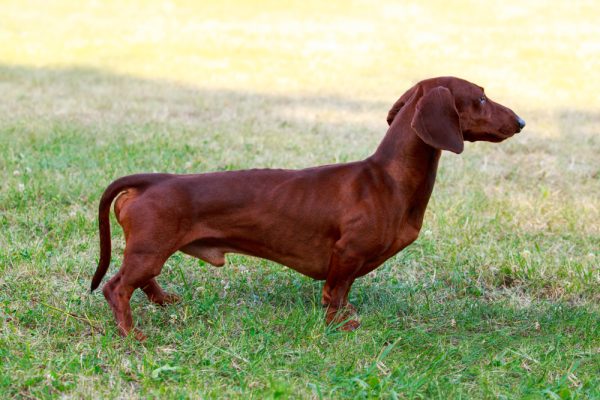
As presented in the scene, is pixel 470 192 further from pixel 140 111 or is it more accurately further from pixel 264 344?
pixel 140 111

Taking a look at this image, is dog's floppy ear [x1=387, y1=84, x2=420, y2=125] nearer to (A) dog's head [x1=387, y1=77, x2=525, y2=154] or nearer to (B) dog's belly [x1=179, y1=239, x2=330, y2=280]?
(A) dog's head [x1=387, y1=77, x2=525, y2=154]

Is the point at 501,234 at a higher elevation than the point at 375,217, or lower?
lower

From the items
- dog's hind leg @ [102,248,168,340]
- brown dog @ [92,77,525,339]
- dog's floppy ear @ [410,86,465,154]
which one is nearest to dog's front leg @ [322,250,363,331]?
brown dog @ [92,77,525,339]

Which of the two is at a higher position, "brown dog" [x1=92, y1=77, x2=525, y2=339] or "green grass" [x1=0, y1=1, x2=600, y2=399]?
"brown dog" [x1=92, y1=77, x2=525, y2=339]

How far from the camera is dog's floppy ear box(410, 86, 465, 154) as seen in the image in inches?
148

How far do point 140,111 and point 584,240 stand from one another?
520 centimetres

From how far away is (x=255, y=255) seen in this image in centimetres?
410

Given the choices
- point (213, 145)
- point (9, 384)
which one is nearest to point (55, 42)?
point (213, 145)

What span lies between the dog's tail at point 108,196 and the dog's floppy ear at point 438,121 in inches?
45.8

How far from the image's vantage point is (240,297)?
4477mm

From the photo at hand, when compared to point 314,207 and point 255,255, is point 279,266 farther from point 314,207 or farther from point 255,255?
point 314,207

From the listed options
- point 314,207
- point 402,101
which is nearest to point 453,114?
point 402,101

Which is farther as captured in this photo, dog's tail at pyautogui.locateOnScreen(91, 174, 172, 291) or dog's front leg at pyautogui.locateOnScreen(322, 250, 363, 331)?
dog's front leg at pyautogui.locateOnScreen(322, 250, 363, 331)

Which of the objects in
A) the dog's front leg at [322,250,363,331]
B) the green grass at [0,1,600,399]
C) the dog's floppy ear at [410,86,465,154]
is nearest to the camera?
the green grass at [0,1,600,399]
